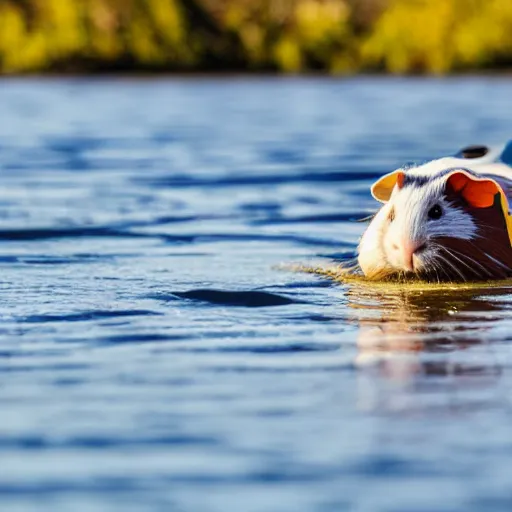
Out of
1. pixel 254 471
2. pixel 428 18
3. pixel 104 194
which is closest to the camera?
pixel 254 471

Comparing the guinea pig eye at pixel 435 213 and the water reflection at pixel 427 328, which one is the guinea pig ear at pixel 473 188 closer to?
the guinea pig eye at pixel 435 213

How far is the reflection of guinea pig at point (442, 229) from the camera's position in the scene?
388 inches

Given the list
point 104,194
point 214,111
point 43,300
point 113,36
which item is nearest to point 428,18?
point 113,36

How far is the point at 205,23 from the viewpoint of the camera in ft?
505

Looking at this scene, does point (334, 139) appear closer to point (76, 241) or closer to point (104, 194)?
point (104, 194)

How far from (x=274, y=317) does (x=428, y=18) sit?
11765 centimetres

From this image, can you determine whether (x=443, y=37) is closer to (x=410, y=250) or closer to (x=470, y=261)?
(x=470, y=261)

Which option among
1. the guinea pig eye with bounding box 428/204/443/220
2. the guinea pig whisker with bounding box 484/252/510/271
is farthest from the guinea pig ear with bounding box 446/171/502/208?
the guinea pig whisker with bounding box 484/252/510/271

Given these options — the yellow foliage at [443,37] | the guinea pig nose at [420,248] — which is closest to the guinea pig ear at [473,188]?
the guinea pig nose at [420,248]

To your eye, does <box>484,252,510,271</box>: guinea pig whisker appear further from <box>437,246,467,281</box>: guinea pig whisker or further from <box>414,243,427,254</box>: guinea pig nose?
<box>414,243,427,254</box>: guinea pig nose

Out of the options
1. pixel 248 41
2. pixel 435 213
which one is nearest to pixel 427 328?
pixel 435 213

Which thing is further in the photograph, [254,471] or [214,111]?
[214,111]

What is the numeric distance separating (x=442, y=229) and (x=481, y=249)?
395 millimetres

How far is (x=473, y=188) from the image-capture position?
10133 mm
